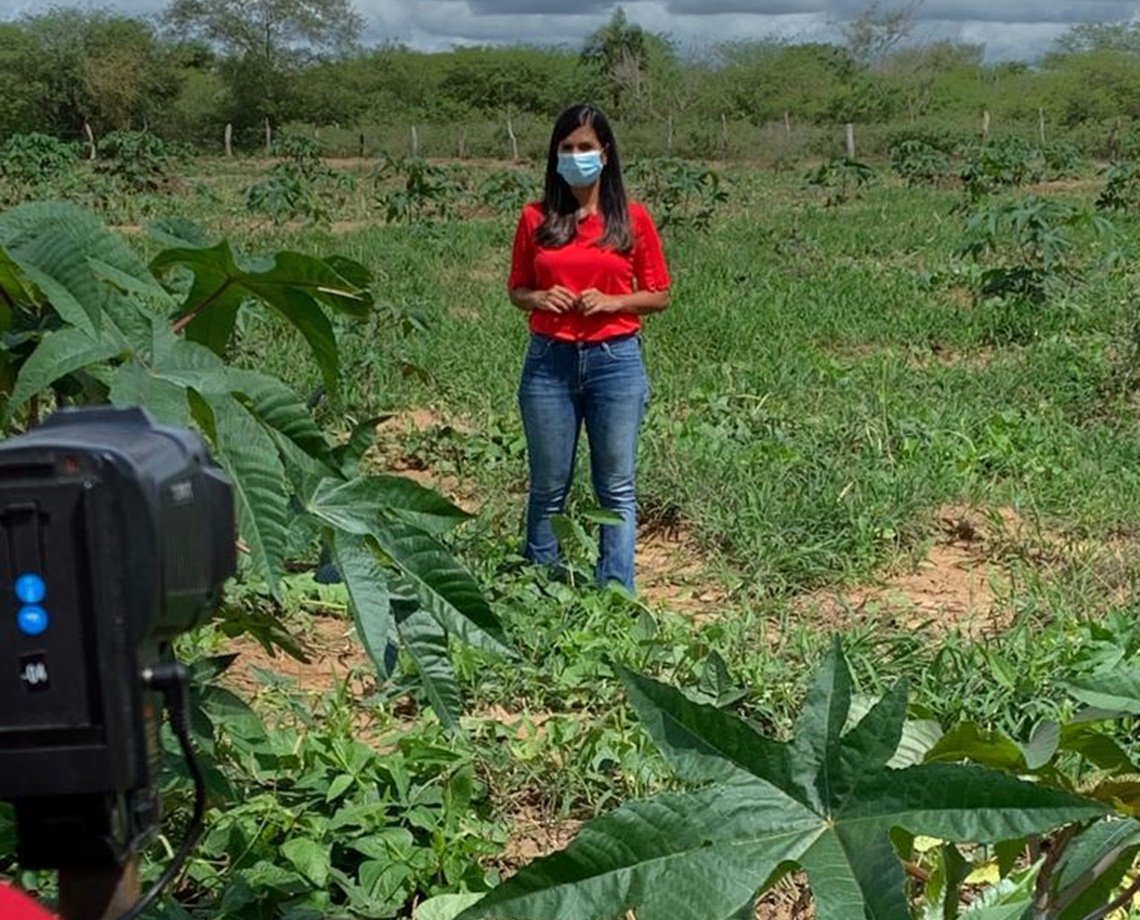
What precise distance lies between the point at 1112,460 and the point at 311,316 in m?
4.01

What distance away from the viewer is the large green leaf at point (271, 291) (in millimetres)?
1259

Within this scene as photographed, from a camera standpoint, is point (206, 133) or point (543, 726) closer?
point (543, 726)

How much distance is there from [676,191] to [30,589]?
12.0m

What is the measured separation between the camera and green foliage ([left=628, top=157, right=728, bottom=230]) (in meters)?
12.0

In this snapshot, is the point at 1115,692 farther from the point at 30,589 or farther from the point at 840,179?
the point at 840,179

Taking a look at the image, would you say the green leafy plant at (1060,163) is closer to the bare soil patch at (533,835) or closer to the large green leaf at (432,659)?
the bare soil patch at (533,835)

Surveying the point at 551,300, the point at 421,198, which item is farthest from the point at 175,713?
the point at 421,198

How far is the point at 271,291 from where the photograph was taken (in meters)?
1.29

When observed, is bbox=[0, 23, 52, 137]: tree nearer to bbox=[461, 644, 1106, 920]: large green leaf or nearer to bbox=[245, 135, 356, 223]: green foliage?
bbox=[245, 135, 356, 223]: green foliage

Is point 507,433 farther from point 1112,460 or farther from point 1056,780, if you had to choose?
point 1056,780

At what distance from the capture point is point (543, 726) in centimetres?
300

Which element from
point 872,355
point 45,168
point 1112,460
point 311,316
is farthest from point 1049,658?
point 45,168

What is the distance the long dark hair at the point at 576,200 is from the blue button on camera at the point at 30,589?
2.94m

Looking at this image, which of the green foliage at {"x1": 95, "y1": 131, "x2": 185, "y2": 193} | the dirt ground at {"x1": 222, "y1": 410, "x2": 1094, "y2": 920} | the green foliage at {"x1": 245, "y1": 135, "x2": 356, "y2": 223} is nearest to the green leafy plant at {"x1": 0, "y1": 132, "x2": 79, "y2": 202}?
the green foliage at {"x1": 95, "y1": 131, "x2": 185, "y2": 193}
